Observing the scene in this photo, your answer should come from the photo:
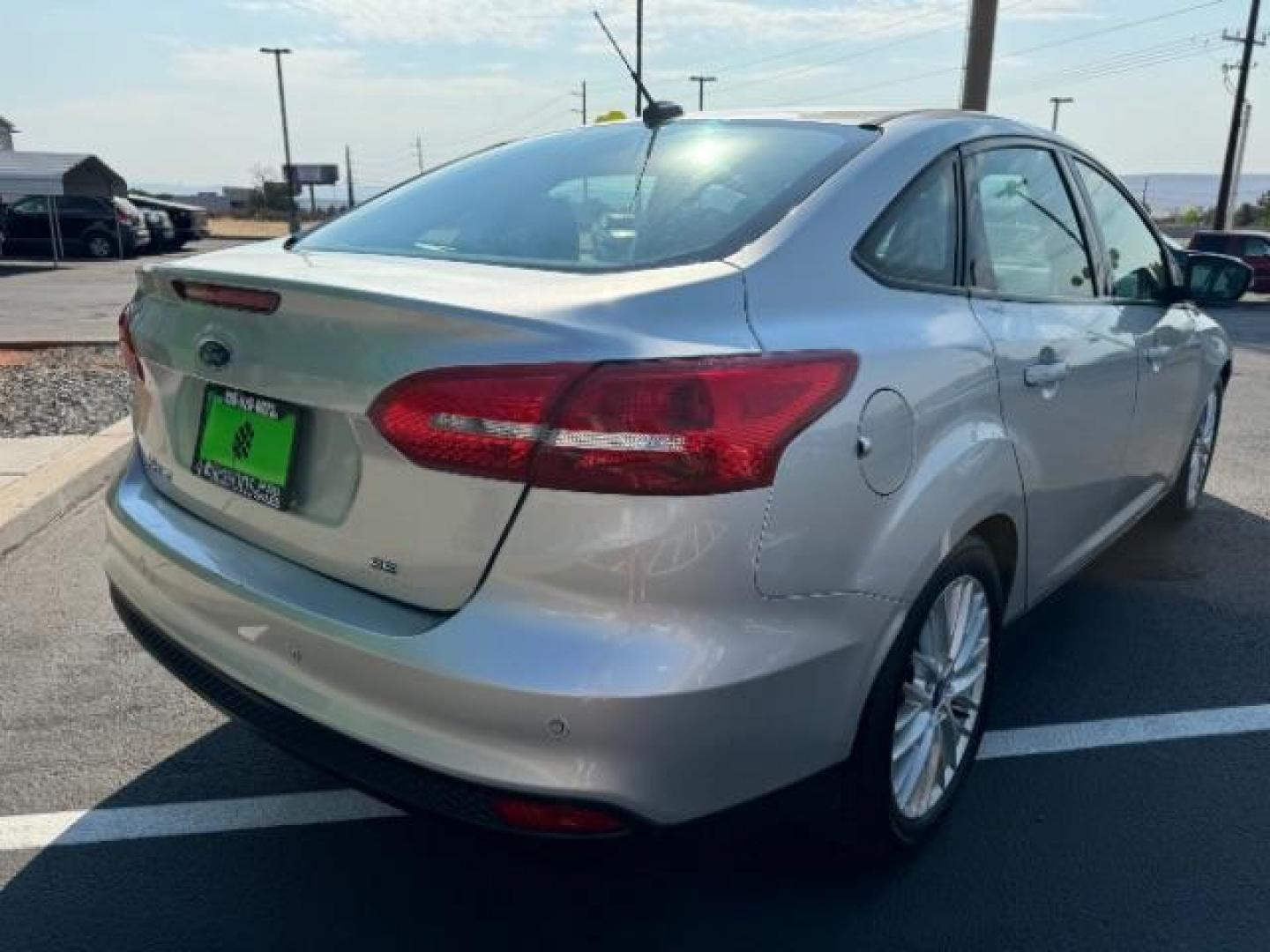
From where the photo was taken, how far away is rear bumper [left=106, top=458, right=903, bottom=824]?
5.80 ft

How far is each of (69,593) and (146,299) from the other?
1986 millimetres

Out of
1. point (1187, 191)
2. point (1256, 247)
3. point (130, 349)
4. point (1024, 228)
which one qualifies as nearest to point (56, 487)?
point (130, 349)

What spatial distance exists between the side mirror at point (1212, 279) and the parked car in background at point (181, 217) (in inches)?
1123

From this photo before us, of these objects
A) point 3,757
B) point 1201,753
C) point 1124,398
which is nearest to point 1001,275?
point 1124,398

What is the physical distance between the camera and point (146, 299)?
253 cm

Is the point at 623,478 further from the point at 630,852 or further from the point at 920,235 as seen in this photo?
the point at 920,235

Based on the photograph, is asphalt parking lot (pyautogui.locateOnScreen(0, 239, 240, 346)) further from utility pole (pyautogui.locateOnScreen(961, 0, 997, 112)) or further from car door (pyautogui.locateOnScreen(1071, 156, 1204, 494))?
utility pole (pyautogui.locateOnScreen(961, 0, 997, 112))

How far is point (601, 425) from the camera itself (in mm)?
1755

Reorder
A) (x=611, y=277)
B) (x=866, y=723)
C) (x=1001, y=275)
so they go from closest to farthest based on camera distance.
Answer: (x=611, y=277)
(x=866, y=723)
(x=1001, y=275)

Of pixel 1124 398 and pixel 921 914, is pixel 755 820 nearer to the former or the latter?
pixel 921 914

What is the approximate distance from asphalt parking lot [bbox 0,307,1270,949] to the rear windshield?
3.81 feet

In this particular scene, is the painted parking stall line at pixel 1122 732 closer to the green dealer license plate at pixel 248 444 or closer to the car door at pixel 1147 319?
the car door at pixel 1147 319

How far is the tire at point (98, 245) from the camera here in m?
25.1

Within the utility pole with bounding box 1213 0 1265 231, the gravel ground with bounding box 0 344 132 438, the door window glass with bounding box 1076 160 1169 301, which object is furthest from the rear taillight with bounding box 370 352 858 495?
the utility pole with bounding box 1213 0 1265 231
